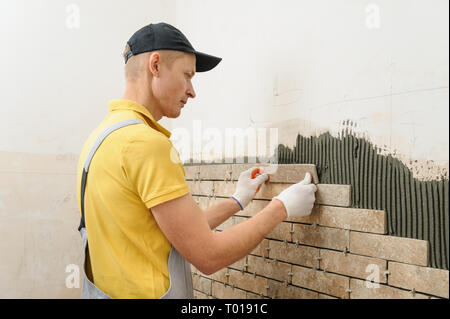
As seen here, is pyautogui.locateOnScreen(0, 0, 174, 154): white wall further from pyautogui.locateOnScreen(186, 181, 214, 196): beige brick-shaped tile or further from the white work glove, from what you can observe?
the white work glove

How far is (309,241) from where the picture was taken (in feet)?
4.89

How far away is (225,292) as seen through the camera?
187 cm

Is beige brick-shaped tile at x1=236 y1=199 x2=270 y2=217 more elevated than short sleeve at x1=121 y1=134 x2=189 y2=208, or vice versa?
short sleeve at x1=121 y1=134 x2=189 y2=208

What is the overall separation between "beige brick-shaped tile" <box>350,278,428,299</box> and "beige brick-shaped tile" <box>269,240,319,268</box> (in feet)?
0.56

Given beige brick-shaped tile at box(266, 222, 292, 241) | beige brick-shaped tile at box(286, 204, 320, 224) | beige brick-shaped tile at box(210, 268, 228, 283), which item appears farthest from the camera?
beige brick-shaped tile at box(210, 268, 228, 283)

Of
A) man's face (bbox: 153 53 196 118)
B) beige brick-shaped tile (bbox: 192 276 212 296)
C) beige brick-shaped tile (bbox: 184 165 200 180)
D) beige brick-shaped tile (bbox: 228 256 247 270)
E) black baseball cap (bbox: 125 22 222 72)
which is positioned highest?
black baseball cap (bbox: 125 22 222 72)

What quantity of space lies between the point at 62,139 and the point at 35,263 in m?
0.65

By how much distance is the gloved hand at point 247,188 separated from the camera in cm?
165

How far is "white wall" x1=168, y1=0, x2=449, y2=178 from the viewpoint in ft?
3.86

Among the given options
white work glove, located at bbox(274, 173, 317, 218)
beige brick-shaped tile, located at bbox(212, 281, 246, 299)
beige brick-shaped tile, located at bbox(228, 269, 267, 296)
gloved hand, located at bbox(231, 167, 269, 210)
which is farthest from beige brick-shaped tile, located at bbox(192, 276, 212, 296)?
white work glove, located at bbox(274, 173, 317, 218)

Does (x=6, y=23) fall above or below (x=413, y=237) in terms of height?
above

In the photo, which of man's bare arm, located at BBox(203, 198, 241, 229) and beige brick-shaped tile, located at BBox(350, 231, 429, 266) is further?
man's bare arm, located at BBox(203, 198, 241, 229)
